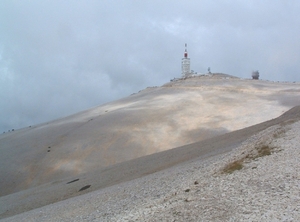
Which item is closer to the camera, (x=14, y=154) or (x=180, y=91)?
(x=14, y=154)

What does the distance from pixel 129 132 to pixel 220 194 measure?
74.4 feet

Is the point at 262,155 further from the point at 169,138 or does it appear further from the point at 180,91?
the point at 180,91

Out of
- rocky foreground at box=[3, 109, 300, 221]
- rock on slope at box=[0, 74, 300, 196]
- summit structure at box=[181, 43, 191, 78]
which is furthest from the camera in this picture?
summit structure at box=[181, 43, 191, 78]

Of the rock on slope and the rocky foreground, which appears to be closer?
the rocky foreground

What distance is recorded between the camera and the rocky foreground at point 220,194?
8982mm

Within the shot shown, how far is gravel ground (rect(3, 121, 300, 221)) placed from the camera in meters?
8.98

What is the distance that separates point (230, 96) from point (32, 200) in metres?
28.3

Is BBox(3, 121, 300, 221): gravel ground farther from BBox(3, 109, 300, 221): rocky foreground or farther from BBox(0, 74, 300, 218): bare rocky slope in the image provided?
BBox(0, 74, 300, 218): bare rocky slope

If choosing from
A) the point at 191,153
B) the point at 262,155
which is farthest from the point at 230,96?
the point at 262,155

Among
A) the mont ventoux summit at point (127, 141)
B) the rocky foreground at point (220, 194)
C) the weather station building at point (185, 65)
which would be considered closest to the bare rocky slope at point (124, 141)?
the mont ventoux summit at point (127, 141)

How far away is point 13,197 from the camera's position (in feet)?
73.2

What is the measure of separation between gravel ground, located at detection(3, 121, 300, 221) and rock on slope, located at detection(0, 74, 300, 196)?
13960 mm

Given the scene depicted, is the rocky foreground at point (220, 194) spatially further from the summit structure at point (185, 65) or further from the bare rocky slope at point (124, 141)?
the summit structure at point (185, 65)

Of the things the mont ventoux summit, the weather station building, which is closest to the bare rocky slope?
the mont ventoux summit
